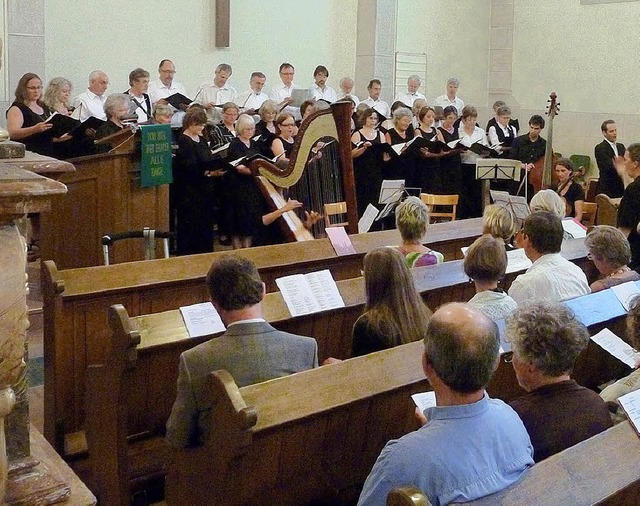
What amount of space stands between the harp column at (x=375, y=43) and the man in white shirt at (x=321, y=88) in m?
1.14

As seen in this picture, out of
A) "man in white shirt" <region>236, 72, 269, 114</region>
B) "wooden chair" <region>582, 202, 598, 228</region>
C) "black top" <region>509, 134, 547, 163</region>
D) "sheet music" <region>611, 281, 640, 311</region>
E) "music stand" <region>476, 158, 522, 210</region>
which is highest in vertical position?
"man in white shirt" <region>236, 72, 269, 114</region>

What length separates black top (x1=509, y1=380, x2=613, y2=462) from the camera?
88.9 inches

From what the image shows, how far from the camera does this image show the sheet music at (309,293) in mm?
3430

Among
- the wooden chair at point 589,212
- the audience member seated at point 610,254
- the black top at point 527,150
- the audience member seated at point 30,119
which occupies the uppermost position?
the audience member seated at point 30,119

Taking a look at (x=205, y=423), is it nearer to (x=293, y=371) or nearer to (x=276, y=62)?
(x=293, y=371)

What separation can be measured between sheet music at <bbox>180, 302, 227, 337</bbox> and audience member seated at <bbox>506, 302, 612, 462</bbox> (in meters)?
1.17

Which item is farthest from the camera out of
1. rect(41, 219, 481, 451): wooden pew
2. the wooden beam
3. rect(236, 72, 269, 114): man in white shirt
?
the wooden beam

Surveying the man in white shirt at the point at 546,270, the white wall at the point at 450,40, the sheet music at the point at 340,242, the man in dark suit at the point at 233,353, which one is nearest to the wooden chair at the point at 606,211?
the sheet music at the point at 340,242

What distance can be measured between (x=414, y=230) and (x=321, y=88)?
24.9 feet

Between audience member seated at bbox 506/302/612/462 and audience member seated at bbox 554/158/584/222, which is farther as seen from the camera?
audience member seated at bbox 554/158/584/222

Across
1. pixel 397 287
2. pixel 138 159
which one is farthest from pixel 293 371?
pixel 138 159

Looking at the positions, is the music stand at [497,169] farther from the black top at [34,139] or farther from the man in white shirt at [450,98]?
the black top at [34,139]

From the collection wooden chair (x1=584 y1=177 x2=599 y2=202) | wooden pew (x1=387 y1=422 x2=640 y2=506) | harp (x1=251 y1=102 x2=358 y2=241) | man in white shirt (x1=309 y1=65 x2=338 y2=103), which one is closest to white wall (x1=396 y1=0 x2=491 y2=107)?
man in white shirt (x1=309 y1=65 x2=338 y2=103)

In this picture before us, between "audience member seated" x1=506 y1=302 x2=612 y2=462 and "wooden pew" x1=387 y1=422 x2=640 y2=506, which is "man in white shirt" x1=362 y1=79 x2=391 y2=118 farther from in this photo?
"wooden pew" x1=387 y1=422 x2=640 y2=506
